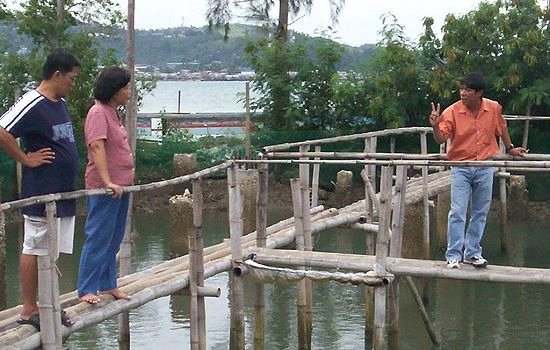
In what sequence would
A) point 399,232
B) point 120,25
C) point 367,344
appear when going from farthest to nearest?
point 120,25 → point 367,344 → point 399,232

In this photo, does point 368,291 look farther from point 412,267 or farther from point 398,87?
point 398,87

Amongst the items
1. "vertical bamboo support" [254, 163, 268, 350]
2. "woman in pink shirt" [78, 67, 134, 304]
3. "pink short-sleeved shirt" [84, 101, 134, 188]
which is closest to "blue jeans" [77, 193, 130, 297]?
"woman in pink shirt" [78, 67, 134, 304]

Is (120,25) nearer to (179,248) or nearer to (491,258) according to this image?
(179,248)

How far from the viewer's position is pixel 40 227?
6.54m

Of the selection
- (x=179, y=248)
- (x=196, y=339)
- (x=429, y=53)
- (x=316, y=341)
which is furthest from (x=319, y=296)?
(x=429, y=53)

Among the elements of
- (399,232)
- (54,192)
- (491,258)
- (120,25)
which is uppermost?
(120,25)

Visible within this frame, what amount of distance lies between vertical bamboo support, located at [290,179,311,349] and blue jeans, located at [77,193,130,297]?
9.72ft

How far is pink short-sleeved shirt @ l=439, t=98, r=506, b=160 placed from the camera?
8836 millimetres

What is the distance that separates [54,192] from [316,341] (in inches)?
208

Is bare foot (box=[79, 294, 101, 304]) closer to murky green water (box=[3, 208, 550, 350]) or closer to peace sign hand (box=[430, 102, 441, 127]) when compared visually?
peace sign hand (box=[430, 102, 441, 127])

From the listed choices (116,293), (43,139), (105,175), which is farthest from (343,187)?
(43,139)

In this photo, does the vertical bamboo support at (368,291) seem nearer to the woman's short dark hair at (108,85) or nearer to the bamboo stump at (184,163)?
the woman's short dark hair at (108,85)

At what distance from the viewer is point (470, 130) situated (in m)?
8.84

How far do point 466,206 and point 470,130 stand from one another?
59 centimetres
